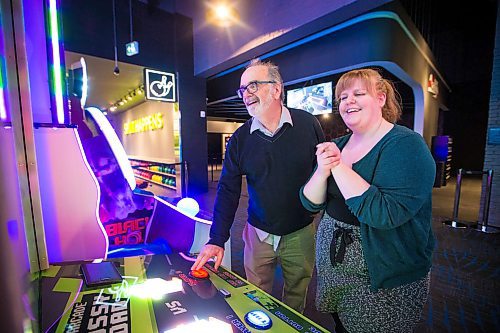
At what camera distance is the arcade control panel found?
2.20 feet

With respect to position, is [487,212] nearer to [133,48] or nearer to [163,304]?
[163,304]

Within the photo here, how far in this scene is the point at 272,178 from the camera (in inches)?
51.4

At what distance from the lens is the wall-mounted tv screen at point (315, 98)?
19.0 ft

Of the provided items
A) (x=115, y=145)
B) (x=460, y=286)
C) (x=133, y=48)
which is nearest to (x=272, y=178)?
(x=115, y=145)

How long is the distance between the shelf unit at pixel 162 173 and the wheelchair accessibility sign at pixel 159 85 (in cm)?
147

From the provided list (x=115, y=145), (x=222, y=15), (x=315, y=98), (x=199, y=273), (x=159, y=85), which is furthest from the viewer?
(x=315, y=98)

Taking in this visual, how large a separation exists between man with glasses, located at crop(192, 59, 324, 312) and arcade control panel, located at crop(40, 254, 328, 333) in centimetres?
36

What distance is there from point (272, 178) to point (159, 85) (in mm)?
5012

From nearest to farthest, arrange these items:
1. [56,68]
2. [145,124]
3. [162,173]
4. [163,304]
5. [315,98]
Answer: [163,304] → [56,68] → [315,98] → [162,173] → [145,124]

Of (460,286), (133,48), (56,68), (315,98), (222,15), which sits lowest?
(460,286)

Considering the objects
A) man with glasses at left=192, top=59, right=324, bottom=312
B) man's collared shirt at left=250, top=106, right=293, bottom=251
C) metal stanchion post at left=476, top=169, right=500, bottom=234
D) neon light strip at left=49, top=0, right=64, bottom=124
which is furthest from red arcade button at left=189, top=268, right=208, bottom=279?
metal stanchion post at left=476, top=169, right=500, bottom=234

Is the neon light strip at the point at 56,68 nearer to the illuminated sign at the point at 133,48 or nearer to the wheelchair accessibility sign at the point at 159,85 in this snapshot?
the illuminated sign at the point at 133,48

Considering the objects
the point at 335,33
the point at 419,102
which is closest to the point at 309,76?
the point at 335,33

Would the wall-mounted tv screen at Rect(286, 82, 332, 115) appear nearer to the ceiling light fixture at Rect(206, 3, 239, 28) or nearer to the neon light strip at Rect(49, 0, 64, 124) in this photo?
the ceiling light fixture at Rect(206, 3, 239, 28)
